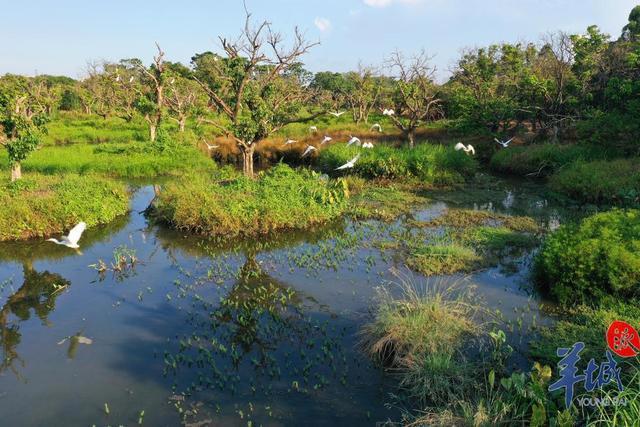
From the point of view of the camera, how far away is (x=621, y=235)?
7.55m

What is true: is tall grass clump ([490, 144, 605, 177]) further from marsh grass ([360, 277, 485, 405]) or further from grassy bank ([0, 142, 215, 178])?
marsh grass ([360, 277, 485, 405])

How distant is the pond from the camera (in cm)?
544

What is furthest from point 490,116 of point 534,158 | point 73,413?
point 73,413

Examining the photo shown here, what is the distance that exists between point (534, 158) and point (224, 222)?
42.7 feet

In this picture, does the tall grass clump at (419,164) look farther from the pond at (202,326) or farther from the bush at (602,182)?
the pond at (202,326)

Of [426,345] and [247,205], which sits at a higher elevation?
[247,205]

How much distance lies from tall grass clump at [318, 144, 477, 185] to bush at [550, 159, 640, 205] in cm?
316

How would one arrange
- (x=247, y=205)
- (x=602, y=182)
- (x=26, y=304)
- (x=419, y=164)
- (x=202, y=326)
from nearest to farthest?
(x=202, y=326) → (x=26, y=304) → (x=247, y=205) → (x=602, y=182) → (x=419, y=164)

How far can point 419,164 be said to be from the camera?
17094 mm

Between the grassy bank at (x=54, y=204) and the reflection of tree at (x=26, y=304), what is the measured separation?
4.61 feet

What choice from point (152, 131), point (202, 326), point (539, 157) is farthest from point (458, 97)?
point (202, 326)

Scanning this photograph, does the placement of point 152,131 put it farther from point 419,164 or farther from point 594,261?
point 594,261

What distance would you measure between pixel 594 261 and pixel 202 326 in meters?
5.81

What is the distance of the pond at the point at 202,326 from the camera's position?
5.44 metres
